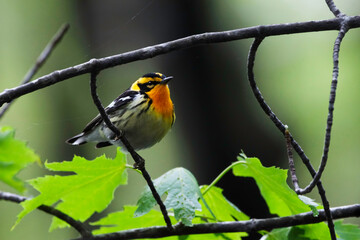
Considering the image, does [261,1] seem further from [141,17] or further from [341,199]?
[341,199]

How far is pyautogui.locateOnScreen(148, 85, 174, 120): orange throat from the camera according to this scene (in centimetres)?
286

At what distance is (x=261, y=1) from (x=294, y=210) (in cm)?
430

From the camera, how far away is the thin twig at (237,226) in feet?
5.59

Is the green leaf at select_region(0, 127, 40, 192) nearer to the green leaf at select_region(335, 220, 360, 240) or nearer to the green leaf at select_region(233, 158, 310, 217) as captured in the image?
the green leaf at select_region(233, 158, 310, 217)

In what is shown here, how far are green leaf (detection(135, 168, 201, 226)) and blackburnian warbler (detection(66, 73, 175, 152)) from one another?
920mm

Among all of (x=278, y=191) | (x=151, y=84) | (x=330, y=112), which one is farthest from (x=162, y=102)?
(x=330, y=112)

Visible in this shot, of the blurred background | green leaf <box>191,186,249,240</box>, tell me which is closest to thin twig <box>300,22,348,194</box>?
green leaf <box>191,186,249,240</box>

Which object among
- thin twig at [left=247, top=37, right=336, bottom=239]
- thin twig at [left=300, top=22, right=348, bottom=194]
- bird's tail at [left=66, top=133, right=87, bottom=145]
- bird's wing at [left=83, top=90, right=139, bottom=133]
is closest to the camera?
thin twig at [left=300, top=22, right=348, bottom=194]

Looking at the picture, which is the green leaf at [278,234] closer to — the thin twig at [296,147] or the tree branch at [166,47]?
the thin twig at [296,147]

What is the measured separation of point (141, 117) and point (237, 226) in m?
1.22

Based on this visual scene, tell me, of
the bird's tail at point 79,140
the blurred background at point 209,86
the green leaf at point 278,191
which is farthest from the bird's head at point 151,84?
the green leaf at point 278,191

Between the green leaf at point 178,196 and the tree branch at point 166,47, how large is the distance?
0.59 metres

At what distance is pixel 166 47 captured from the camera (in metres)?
1.44

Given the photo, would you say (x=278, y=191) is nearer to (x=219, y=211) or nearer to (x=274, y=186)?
(x=274, y=186)
